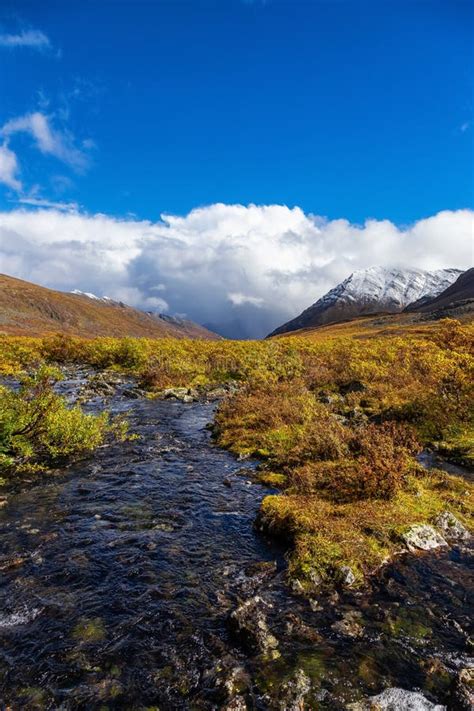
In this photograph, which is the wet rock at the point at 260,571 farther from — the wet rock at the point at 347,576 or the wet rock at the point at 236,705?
the wet rock at the point at 236,705

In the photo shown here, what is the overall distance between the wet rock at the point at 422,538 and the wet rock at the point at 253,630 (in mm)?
4872

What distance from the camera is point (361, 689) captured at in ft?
24.0

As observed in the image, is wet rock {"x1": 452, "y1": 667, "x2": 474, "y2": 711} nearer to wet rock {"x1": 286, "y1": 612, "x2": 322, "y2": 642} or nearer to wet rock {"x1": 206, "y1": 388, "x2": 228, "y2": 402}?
wet rock {"x1": 286, "y1": 612, "x2": 322, "y2": 642}

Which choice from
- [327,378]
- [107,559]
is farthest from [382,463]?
[327,378]

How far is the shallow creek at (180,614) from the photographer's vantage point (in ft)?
24.2

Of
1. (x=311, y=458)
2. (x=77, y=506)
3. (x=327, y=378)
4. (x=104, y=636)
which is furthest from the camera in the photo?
(x=327, y=378)

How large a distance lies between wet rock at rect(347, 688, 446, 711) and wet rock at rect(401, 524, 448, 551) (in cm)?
481

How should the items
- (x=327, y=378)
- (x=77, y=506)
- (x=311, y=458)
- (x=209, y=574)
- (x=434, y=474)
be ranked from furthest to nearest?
(x=327, y=378) < (x=311, y=458) < (x=434, y=474) < (x=77, y=506) < (x=209, y=574)

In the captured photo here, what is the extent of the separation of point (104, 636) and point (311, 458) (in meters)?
11.1

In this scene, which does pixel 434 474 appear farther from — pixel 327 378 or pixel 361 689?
pixel 327 378

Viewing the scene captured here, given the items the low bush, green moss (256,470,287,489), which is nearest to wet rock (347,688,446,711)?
green moss (256,470,287,489)

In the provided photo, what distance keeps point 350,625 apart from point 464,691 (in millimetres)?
2238

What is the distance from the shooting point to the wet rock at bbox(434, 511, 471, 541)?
40.3ft

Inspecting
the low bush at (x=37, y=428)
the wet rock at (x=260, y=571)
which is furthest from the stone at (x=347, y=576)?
the low bush at (x=37, y=428)
